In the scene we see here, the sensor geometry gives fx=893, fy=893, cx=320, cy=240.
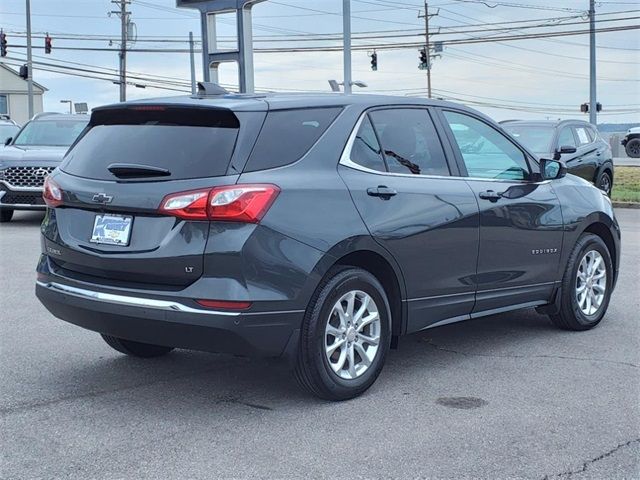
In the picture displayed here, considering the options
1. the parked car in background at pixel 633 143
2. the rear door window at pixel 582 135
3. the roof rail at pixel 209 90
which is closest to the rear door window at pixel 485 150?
the roof rail at pixel 209 90

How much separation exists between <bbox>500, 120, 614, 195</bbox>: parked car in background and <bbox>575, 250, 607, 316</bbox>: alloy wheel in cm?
822

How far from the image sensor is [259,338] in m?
4.67

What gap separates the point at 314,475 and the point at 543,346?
3.00m

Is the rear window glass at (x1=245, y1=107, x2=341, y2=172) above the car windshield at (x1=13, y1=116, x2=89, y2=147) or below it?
below

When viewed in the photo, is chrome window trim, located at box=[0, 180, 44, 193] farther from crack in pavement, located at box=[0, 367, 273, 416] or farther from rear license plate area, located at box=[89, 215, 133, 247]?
rear license plate area, located at box=[89, 215, 133, 247]

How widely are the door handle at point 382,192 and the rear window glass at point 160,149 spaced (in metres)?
0.91

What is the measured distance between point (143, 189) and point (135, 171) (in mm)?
165

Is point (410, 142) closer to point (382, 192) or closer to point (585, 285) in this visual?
point (382, 192)

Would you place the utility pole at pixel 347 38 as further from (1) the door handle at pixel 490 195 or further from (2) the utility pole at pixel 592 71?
(1) the door handle at pixel 490 195

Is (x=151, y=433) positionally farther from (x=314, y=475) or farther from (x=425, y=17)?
(x=425, y=17)

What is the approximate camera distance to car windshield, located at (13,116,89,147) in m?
16.1

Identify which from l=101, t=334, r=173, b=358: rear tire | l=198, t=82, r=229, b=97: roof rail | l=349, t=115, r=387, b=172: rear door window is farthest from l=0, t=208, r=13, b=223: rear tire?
l=349, t=115, r=387, b=172: rear door window

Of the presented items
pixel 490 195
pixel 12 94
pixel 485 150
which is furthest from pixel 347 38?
pixel 12 94

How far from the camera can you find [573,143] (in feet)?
55.4
